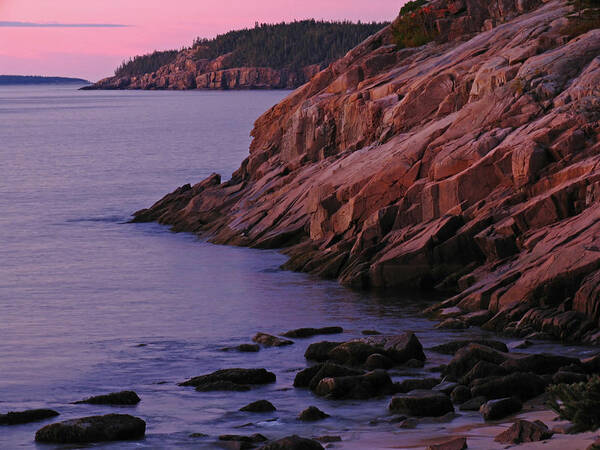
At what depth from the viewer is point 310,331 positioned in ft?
81.6

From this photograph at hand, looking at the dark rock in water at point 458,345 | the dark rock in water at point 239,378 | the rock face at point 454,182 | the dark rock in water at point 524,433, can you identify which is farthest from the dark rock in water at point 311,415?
the rock face at point 454,182

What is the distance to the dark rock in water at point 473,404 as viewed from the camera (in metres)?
16.8

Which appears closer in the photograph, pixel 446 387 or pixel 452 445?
pixel 452 445

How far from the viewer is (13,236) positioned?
46375mm

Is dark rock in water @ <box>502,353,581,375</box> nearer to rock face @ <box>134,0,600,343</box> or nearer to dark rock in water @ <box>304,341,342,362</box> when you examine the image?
rock face @ <box>134,0,600,343</box>

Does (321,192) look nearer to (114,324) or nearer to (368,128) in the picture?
(368,128)

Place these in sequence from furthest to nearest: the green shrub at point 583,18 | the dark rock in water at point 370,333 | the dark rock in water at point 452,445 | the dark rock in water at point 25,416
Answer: the green shrub at point 583,18
the dark rock in water at point 370,333
the dark rock in water at point 25,416
the dark rock in water at point 452,445

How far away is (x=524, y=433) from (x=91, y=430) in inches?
267

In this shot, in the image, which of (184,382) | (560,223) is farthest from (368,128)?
(184,382)

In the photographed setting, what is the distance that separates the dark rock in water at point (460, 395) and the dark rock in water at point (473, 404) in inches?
14.2

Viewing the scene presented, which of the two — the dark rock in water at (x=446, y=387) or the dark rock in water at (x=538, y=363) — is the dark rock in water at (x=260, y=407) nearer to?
the dark rock in water at (x=446, y=387)

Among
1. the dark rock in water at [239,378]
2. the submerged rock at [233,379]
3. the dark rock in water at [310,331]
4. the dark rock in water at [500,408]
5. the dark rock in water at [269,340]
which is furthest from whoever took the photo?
the dark rock in water at [310,331]

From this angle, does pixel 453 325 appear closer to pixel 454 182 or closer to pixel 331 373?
pixel 331 373

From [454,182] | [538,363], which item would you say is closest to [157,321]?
[454,182]
